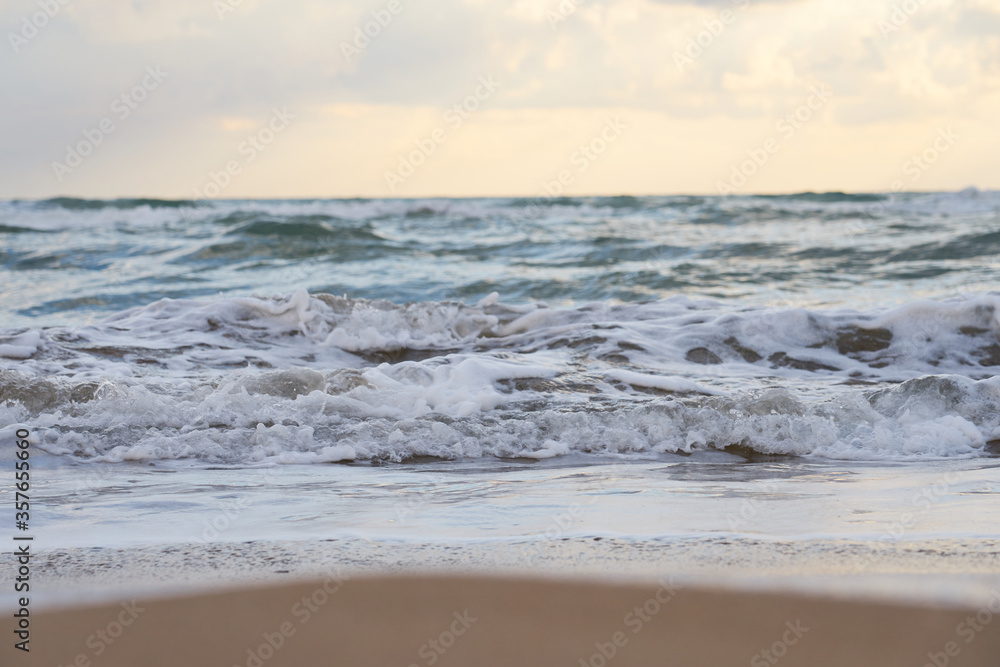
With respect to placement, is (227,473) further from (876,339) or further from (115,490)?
(876,339)

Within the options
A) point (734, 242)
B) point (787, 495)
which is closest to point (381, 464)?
point (787, 495)

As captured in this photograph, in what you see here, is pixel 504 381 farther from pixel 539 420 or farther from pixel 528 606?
pixel 528 606

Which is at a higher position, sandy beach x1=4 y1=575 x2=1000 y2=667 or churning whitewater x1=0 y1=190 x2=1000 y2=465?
churning whitewater x1=0 y1=190 x2=1000 y2=465

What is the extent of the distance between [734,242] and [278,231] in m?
6.51

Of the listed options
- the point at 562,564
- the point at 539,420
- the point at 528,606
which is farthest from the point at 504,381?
the point at 528,606

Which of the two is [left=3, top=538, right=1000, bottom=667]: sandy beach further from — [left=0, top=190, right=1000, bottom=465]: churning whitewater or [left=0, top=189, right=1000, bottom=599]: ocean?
[left=0, top=190, right=1000, bottom=465]: churning whitewater

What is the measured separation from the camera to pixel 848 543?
2.02 metres

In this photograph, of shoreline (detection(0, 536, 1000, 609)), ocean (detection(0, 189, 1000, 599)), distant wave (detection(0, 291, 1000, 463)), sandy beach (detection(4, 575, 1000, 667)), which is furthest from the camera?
distant wave (detection(0, 291, 1000, 463))

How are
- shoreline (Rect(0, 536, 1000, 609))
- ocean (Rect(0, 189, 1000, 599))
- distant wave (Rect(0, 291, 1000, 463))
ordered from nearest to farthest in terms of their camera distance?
shoreline (Rect(0, 536, 1000, 609)) < ocean (Rect(0, 189, 1000, 599)) < distant wave (Rect(0, 291, 1000, 463))

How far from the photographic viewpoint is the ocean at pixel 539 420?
217cm

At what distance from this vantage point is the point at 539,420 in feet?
11.5

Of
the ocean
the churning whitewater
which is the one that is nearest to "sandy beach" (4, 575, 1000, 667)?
the ocean

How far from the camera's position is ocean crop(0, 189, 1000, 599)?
2.17 metres

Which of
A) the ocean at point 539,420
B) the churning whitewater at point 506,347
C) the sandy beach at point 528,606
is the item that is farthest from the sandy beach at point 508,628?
the churning whitewater at point 506,347
